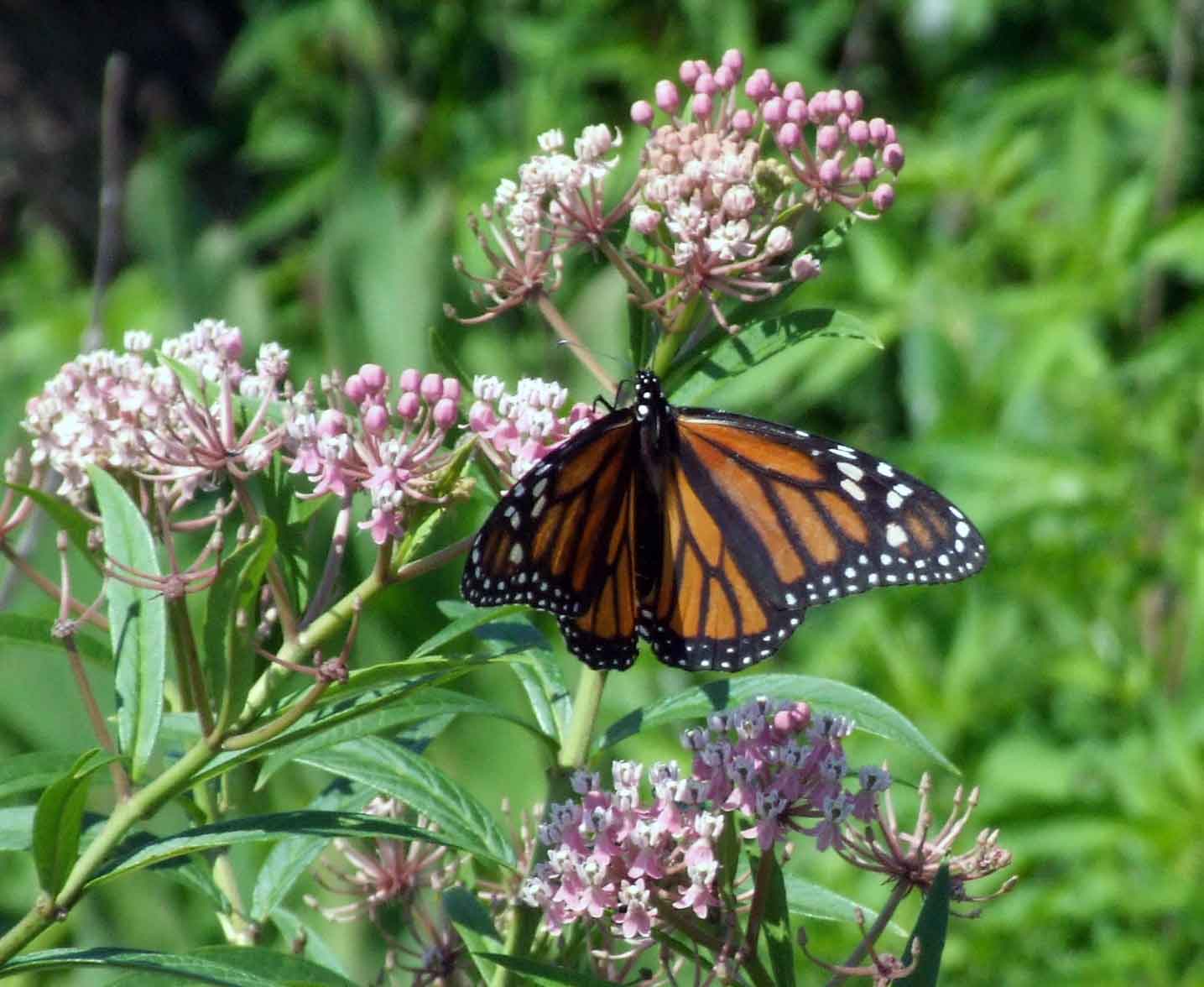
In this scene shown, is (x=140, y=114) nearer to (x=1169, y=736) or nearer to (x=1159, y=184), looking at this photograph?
(x=1159, y=184)

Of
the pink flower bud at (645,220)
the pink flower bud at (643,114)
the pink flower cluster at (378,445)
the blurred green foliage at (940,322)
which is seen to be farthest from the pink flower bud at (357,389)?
the blurred green foliage at (940,322)

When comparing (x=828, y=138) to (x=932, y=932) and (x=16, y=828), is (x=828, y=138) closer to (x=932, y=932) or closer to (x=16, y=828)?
(x=932, y=932)

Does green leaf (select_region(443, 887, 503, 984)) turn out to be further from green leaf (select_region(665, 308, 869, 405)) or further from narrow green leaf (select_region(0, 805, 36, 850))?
green leaf (select_region(665, 308, 869, 405))

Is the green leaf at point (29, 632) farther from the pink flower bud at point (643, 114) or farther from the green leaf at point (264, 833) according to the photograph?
the pink flower bud at point (643, 114)

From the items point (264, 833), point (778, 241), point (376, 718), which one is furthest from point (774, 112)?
point (264, 833)

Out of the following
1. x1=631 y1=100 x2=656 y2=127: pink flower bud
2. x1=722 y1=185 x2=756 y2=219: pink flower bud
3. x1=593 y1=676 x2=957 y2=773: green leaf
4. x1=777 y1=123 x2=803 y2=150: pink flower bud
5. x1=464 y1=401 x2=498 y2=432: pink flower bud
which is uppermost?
x1=631 y1=100 x2=656 y2=127: pink flower bud

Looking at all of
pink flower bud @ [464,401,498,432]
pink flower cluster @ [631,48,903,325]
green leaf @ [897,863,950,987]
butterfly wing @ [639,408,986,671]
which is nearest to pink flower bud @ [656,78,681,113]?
pink flower cluster @ [631,48,903,325]
